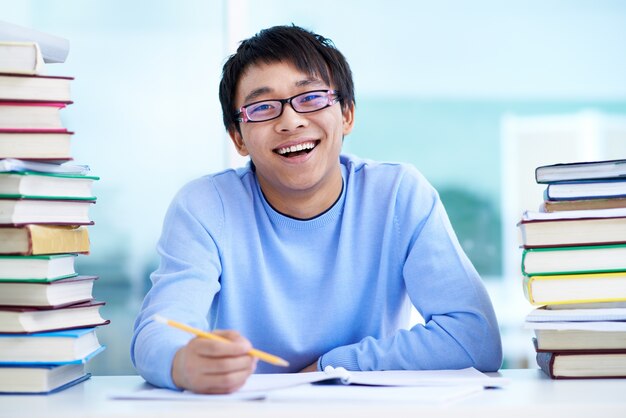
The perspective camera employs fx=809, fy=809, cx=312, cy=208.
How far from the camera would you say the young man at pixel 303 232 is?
162 centimetres

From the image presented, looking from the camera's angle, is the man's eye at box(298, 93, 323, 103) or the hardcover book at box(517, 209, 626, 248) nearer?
the hardcover book at box(517, 209, 626, 248)

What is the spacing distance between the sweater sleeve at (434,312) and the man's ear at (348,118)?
28 centimetres

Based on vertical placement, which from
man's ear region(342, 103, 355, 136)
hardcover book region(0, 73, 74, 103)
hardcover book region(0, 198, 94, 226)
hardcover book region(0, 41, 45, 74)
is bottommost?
hardcover book region(0, 198, 94, 226)

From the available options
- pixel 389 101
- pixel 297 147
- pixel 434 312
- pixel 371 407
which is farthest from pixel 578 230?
pixel 389 101

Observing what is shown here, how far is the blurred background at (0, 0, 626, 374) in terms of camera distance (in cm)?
368

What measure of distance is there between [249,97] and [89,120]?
7.05ft

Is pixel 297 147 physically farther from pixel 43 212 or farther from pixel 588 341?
pixel 588 341

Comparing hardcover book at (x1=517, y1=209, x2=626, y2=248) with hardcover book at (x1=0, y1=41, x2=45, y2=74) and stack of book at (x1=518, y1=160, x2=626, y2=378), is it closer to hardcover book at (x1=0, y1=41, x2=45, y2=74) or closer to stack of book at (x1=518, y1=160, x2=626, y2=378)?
stack of book at (x1=518, y1=160, x2=626, y2=378)

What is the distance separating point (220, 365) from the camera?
3.66 ft

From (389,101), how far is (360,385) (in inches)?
139

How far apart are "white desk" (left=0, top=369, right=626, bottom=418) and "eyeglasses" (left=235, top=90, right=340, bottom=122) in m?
0.73

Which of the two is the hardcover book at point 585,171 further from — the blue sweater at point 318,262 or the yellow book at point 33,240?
the yellow book at point 33,240

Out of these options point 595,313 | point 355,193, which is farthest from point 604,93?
point 595,313

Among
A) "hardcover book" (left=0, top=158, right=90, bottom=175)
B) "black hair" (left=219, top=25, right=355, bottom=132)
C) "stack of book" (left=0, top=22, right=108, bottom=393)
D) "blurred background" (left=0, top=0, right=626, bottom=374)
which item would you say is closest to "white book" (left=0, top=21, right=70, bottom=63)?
"stack of book" (left=0, top=22, right=108, bottom=393)
